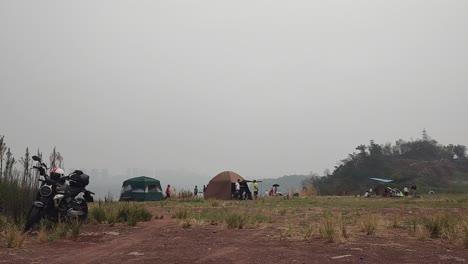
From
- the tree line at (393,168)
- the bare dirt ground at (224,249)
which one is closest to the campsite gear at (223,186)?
the bare dirt ground at (224,249)

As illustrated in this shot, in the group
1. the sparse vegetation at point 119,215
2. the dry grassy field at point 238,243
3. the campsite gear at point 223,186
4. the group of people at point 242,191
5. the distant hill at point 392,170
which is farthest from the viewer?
the distant hill at point 392,170

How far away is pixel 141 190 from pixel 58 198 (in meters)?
22.2

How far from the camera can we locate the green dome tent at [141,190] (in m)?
30.4

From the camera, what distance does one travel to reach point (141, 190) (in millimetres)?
30688

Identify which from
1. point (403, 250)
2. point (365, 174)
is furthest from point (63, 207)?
point (365, 174)

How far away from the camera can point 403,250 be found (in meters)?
6.50

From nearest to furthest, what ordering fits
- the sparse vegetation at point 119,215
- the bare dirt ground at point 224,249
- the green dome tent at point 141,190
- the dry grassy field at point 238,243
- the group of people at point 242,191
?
the bare dirt ground at point 224,249 → the dry grassy field at point 238,243 → the sparse vegetation at point 119,215 → the green dome tent at point 141,190 → the group of people at point 242,191

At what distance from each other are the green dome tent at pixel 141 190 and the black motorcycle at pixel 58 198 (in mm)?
21083

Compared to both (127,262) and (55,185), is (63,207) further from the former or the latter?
(127,262)

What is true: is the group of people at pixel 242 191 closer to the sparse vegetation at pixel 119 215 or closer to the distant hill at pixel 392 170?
the sparse vegetation at pixel 119 215

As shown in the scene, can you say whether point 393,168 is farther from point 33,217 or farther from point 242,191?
point 33,217

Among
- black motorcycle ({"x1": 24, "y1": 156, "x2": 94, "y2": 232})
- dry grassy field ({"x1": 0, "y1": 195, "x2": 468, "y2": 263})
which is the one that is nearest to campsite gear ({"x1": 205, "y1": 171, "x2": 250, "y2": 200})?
dry grassy field ({"x1": 0, "y1": 195, "x2": 468, "y2": 263})

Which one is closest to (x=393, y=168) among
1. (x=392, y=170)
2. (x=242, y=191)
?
(x=392, y=170)

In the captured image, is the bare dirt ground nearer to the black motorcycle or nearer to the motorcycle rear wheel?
the motorcycle rear wheel
